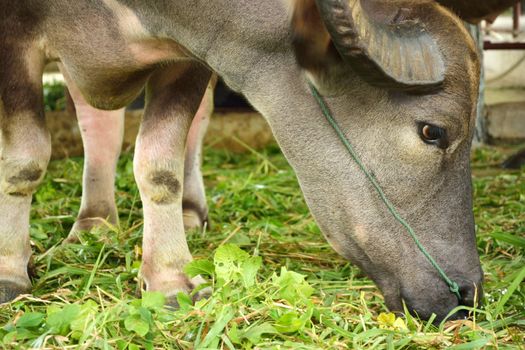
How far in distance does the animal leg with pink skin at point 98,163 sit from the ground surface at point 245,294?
13 centimetres

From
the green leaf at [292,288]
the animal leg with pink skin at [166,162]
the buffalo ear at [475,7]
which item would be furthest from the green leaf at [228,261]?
the buffalo ear at [475,7]

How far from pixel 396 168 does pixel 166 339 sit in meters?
0.91

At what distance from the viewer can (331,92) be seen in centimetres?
310

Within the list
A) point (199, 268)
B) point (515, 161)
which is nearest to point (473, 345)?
point (199, 268)

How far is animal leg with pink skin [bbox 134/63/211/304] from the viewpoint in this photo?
360cm

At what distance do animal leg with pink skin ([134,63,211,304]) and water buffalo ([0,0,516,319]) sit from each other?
0.49 feet

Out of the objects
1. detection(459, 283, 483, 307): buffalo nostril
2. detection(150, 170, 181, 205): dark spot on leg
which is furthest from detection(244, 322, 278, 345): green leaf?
detection(150, 170, 181, 205): dark spot on leg

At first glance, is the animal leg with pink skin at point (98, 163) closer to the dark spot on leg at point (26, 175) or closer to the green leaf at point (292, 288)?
the dark spot on leg at point (26, 175)

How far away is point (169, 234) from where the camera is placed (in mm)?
3629

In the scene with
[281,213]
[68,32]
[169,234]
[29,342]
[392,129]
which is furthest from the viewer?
[281,213]

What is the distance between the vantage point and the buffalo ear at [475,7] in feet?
11.1

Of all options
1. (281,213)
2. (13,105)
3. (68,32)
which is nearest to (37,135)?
(13,105)

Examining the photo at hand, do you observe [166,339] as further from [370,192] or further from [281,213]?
[281,213]

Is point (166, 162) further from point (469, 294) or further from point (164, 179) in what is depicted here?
point (469, 294)
